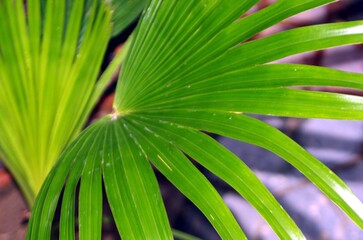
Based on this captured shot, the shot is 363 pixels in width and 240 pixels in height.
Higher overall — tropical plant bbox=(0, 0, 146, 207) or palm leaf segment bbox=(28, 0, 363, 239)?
tropical plant bbox=(0, 0, 146, 207)

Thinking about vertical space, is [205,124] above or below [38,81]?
below

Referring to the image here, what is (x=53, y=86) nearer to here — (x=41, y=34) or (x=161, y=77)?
(x=41, y=34)

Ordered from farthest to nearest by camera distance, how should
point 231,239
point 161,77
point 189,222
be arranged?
point 189,222
point 161,77
point 231,239

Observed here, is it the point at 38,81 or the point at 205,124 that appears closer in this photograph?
the point at 205,124

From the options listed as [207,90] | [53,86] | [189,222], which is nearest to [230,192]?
[189,222]

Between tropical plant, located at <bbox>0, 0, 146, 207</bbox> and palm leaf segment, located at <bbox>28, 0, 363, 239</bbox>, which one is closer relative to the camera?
palm leaf segment, located at <bbox>28, 0, 363, 239</bbox>
